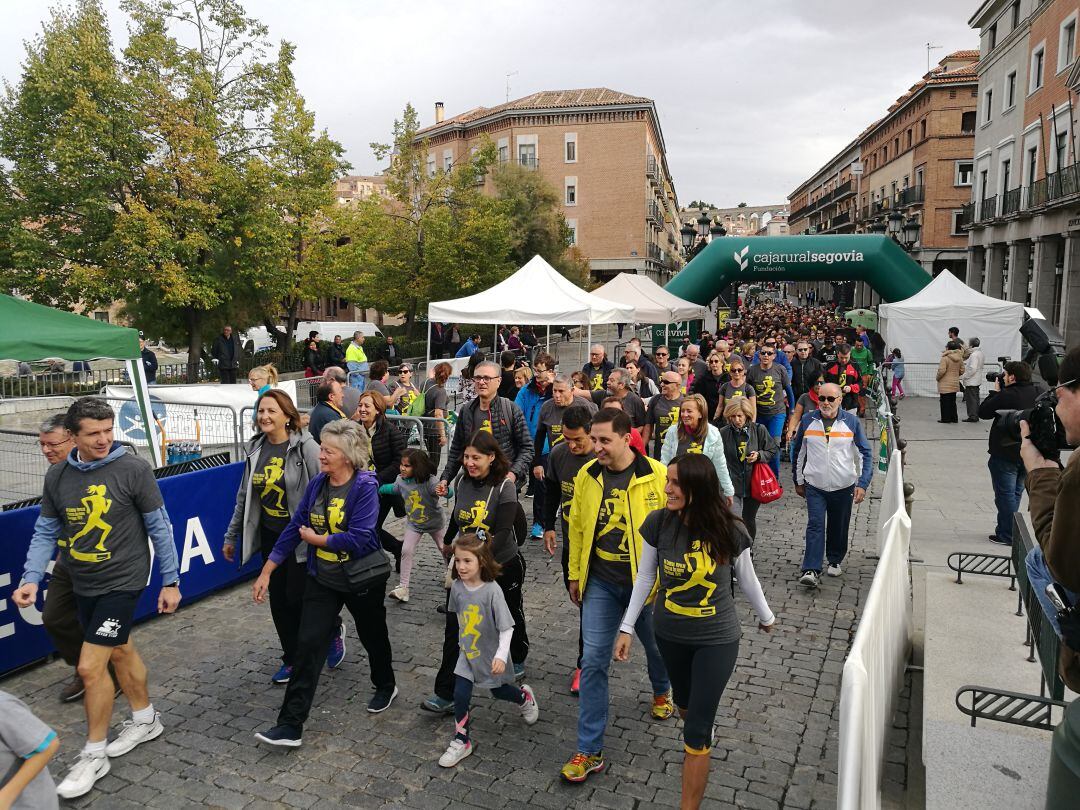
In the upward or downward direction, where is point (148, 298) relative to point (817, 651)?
upward

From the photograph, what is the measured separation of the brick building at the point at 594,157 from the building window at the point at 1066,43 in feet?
95.6

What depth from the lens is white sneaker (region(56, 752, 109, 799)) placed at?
3969 mm

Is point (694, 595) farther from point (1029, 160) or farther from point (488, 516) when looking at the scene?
point (1029, 160)

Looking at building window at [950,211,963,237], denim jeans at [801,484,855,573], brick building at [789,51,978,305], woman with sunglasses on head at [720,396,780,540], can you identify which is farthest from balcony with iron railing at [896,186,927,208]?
woman with sunglasses on head at [720,396,780,540]

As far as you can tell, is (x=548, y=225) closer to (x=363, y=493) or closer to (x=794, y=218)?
(x=363, y=493)

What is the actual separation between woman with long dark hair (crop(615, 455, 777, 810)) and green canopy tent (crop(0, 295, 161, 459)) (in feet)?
17.6

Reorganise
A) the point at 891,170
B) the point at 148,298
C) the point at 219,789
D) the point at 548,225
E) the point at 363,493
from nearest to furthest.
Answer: the point at 219,789
the point at 363,493
the point at 148,298
the point at 548,225
the point at 891,170

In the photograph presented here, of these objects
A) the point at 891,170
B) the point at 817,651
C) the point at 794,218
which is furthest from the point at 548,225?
the point at 794,218

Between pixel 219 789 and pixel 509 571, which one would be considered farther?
pixel 509 571

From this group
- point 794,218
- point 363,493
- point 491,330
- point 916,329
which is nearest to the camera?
point 363,493

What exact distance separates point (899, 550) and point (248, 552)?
3997mm

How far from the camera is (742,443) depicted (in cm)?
687

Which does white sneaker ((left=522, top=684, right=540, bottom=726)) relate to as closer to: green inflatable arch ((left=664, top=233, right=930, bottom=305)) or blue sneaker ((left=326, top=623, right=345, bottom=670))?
blue sneaker ((left=326, top=623, right=345, bottom=670))

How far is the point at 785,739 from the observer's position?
4.50m
